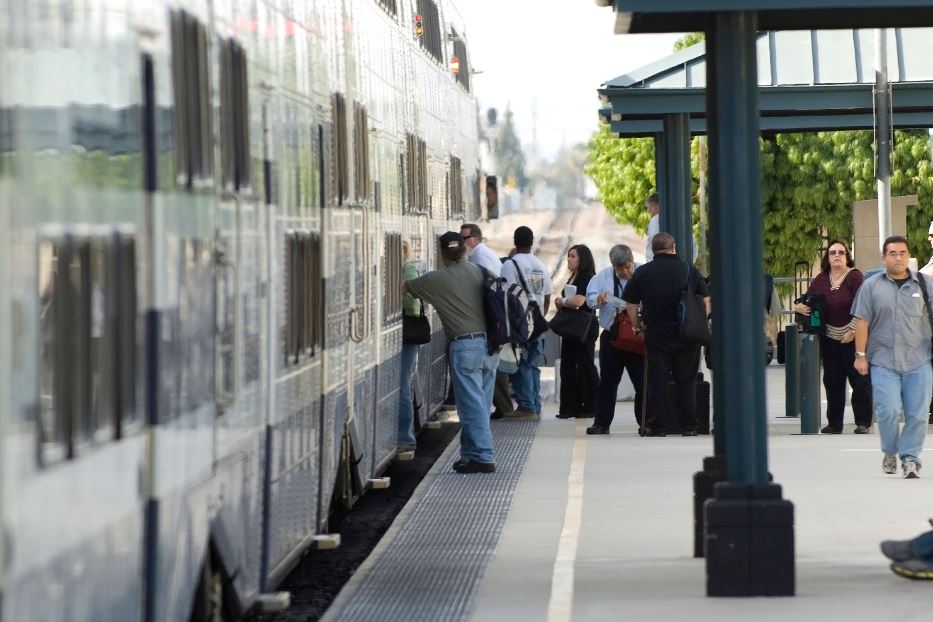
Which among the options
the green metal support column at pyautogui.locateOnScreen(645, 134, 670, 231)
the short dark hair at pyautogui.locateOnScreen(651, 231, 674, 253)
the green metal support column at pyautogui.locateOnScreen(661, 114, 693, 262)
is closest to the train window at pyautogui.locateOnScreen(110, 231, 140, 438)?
the short dark hair at pyautogui.locateOnScreen(651, 231, 674, 253)

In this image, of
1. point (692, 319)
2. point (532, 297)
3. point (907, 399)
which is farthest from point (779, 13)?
point (532, 297)

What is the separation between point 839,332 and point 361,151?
659 cm

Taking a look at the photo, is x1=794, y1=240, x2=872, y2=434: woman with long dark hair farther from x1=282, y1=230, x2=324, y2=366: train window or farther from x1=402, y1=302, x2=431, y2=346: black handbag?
x1=282, y1=230, x2=324, y2=366: train window

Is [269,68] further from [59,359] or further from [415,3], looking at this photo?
[415,3]

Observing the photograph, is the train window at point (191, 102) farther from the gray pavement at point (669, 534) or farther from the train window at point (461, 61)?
the train window at point (461, 61)

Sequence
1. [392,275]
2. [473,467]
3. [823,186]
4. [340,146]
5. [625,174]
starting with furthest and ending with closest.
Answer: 1. [625,174]
2. [823,186]
3. [473,467]
4. [392,275]
5. [340,146]

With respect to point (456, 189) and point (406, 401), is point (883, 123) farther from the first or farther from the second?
point (406, 401)

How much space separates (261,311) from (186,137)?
1.72 m

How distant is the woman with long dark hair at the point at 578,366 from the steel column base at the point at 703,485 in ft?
29.0

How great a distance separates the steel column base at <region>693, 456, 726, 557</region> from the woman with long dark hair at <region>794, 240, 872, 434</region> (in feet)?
23.3

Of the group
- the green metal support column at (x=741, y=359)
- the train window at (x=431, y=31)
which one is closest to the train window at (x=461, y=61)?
the train window at (x=431, y=31)

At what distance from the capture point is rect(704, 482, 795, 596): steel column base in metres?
9.38

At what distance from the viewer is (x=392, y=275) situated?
14633 mm

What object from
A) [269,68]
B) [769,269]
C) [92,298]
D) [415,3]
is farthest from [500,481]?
[769,269]
